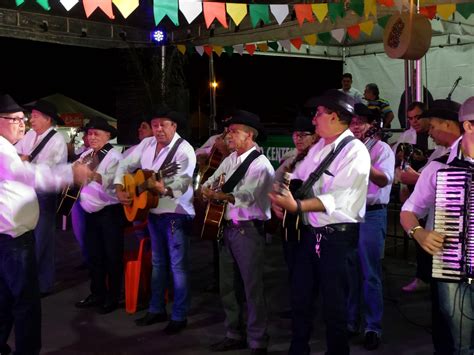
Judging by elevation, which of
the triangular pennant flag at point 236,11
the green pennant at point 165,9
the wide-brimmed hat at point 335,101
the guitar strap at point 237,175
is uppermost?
the triangular pennant flag at point 236,11

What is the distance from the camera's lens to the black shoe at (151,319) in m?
6.04

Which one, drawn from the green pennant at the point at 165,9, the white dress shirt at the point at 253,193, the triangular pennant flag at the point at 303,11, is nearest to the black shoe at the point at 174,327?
the white dress shirt at the point at 253,193

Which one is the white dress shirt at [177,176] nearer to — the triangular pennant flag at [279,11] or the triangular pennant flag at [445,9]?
the triangular pennant flag at [279,11]

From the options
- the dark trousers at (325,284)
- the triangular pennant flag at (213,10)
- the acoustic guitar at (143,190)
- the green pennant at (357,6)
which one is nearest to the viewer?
the dark trousers at (325,284)

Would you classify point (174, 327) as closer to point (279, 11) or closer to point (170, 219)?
point (170, 219)

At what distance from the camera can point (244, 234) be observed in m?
5.14

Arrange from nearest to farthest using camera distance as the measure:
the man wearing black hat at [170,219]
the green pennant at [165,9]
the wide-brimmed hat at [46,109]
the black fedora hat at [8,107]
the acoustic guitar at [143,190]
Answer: the black fedora hat at [8,107] < the acoustic guitar at [143,190] < the man wearing black hat at [170,219] < the wide-brimmed hat at [46,109] < the green pennant at [165,9]

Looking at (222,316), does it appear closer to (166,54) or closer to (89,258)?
(89,258)

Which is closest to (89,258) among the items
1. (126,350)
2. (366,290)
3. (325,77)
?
(126,350)

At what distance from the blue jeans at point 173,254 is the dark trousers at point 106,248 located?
26.7 inches

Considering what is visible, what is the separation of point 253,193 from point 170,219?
109 cm

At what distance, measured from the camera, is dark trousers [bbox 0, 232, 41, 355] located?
442cm

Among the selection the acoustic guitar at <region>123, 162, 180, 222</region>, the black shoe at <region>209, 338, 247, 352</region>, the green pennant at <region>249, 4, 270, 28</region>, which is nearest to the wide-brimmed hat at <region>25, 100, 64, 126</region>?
the acoustic guitar at <region>123, 162, 180, 222</region>

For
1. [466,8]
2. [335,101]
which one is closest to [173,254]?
[335,101]
